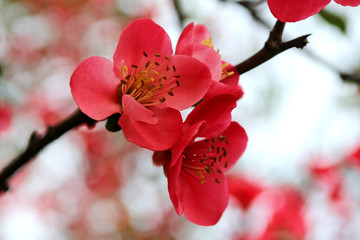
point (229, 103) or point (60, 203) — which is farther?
point (60, 203)

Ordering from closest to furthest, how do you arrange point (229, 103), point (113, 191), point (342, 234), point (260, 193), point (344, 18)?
point (229, 103), point (344, 18), point (260, 193), point (342, 234), point (113, 191)

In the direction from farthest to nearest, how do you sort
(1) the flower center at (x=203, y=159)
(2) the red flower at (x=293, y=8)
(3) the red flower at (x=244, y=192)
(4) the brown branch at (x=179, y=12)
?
1. (3) the red flower at (x=244, y=192)
2. (4) the brown branch at (x=179, y=12)
3. (1) the flower center at (x=203, y=159)
4. (2) the red flower at (x=293, y=8)

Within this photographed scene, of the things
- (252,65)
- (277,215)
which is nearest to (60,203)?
(277,215)

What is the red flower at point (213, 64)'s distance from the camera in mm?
480

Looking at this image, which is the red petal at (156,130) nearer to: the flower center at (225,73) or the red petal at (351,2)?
the flower center at (225,73)

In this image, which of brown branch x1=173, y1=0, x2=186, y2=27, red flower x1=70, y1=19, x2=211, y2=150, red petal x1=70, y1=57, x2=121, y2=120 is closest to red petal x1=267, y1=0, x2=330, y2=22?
red flower x1=70, y1=19, x2=211, y2=150

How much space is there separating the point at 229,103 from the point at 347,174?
1.74 m

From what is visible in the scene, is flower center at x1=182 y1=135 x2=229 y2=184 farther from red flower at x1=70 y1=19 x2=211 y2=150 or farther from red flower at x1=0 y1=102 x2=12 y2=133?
red flower at x1=0 y1=102 x2=12 y2=133

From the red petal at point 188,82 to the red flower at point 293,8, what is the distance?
0.10 meters

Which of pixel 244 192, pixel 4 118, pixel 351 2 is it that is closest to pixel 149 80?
pixel 351 2

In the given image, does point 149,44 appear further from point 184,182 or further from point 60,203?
point 60,203

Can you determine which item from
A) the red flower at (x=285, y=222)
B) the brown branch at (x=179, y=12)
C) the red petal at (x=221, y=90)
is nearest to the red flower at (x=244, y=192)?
the red flower at (x=285, y=222)

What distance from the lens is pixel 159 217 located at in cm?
244

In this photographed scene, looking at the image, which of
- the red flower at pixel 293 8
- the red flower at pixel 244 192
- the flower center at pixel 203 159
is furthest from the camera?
the red flower at pixel 244 192
